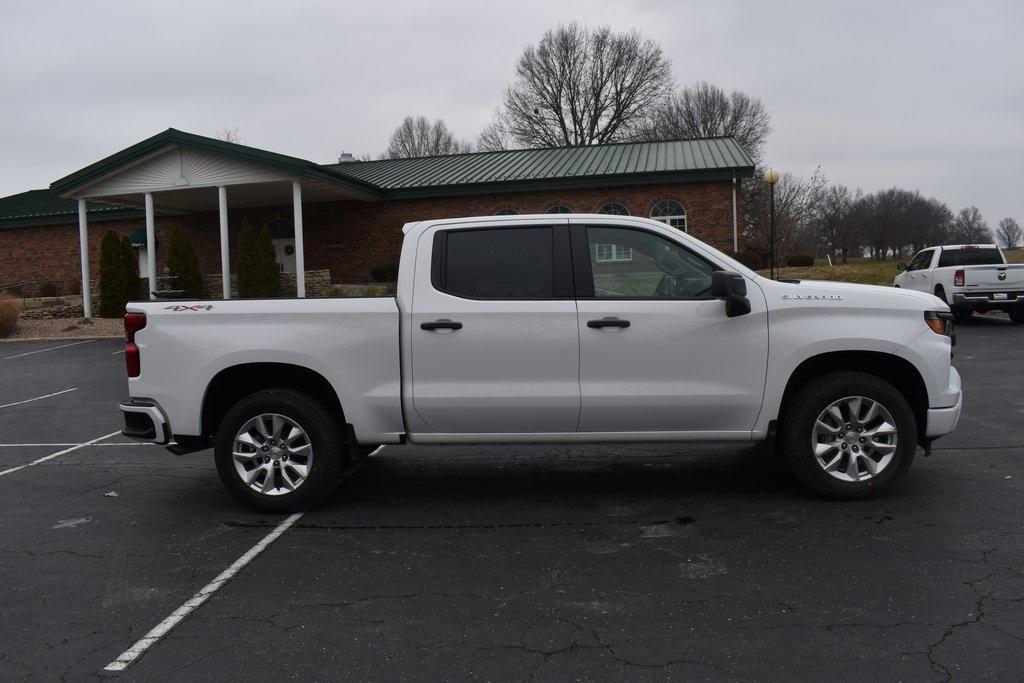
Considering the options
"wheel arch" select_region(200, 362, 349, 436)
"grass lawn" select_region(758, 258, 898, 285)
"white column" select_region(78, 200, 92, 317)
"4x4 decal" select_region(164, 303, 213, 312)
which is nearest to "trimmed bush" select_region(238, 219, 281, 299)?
"white column" select_region(78, 200, 92, 317)

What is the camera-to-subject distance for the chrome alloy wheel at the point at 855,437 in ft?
18.0

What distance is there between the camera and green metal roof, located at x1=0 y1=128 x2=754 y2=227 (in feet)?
79.3

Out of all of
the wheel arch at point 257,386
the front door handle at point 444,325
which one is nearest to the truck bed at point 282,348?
the wheel arch at point 257,386

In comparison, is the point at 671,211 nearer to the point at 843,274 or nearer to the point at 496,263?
Answer: the point at 843,274

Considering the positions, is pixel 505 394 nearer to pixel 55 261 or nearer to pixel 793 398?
pixel 793 398

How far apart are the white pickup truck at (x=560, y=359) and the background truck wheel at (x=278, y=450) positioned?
14 mm

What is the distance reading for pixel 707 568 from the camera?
176 inches

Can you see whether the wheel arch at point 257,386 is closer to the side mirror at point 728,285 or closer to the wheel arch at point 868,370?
the side mirror at point 728,285

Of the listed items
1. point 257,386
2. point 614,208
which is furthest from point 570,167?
point 257,386

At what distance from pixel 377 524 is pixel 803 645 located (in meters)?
2.92

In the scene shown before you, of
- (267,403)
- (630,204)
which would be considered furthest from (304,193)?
(267,403)

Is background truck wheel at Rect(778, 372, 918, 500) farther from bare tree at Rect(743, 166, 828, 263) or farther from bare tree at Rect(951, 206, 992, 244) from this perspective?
bare tree at Rect(951, 206, 992, 244)

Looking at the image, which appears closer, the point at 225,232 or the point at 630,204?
the point at 225,232

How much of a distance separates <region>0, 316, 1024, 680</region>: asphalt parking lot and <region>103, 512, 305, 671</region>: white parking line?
49 millimetres
